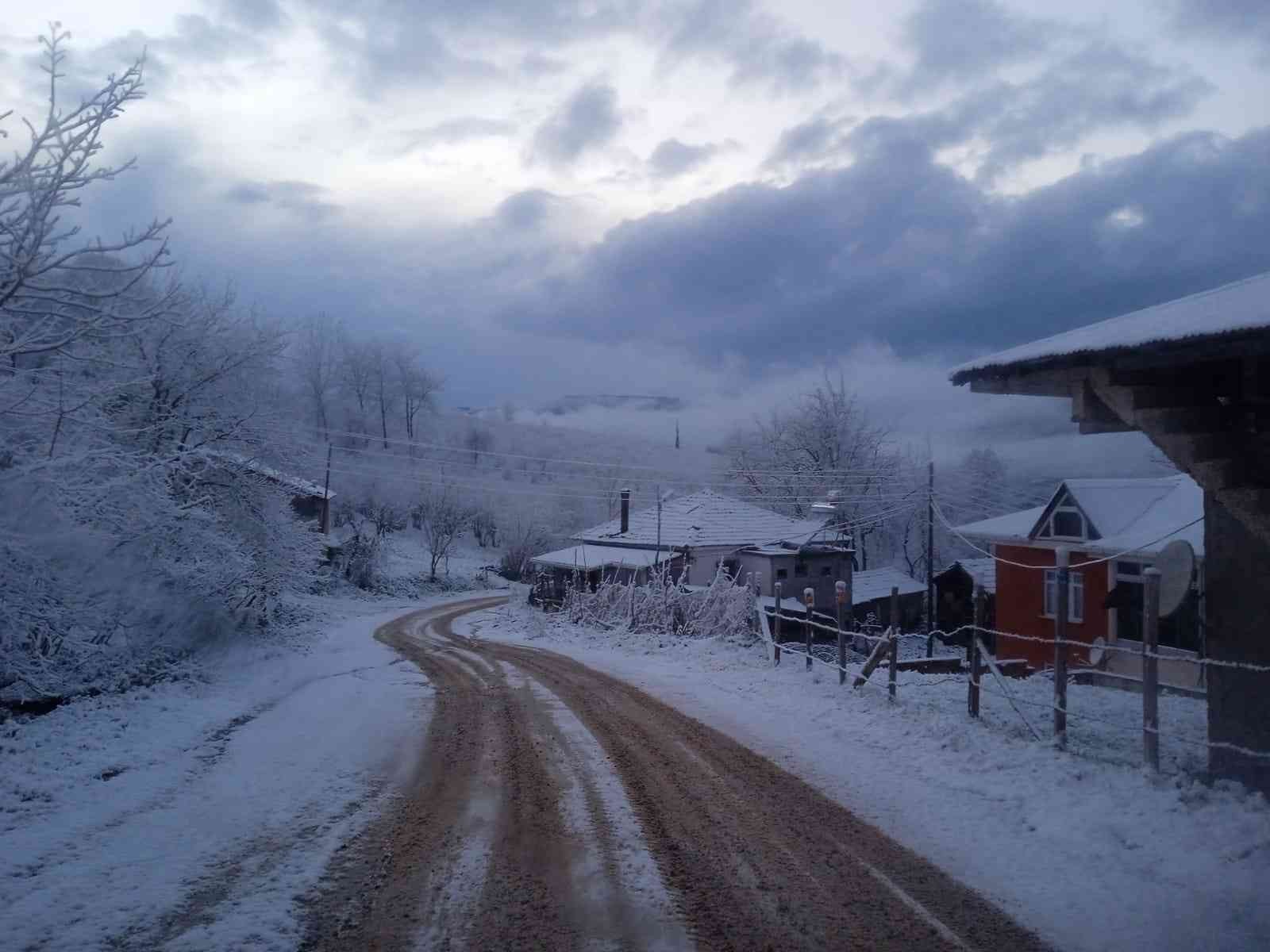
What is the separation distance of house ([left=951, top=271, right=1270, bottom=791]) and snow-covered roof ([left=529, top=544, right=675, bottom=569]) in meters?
26.8

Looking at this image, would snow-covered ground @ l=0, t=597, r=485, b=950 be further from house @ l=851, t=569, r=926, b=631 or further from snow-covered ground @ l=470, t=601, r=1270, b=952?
house @ l=851, t=569, r=926, b=631

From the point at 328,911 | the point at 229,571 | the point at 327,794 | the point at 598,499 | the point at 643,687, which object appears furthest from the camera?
the point at 598,499

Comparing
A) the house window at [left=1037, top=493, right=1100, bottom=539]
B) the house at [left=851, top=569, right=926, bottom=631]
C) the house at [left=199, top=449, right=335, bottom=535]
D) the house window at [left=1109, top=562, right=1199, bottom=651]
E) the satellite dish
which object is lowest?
the house at [left=851, top=569, right=926, bottom=631]

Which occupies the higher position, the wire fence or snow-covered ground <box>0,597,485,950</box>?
the wire fence

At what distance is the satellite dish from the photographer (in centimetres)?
873

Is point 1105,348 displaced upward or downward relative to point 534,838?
upward

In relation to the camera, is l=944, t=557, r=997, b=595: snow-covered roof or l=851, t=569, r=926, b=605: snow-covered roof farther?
l=944, t=557, r=997, b=595: snow-covered roof

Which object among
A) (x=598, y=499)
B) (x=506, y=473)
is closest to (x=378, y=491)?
(x=506, y=473)

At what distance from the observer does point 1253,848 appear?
19.2ft

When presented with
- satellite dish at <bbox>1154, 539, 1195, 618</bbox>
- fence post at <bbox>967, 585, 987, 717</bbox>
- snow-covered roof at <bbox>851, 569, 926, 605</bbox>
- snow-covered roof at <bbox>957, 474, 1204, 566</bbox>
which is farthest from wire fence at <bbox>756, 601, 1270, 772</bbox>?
snow-covered roof at <bbox>851, 569, 926, 605</bbox>

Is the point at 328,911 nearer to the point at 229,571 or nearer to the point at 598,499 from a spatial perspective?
the point at 229,571

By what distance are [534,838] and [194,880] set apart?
2.17 meters

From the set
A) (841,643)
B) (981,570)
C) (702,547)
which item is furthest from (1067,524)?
(981,570)

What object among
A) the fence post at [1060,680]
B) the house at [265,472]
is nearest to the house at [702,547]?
the house at [265,472]
